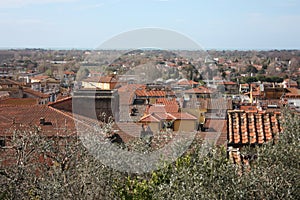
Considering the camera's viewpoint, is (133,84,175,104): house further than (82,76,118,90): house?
Yes

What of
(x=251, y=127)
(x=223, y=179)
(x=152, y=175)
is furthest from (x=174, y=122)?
(x=223, y=179)

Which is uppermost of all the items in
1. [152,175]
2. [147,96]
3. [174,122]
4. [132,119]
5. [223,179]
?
[223,179]

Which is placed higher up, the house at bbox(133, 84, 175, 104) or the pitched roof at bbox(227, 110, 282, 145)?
the pitched roof at bbox(227, 110, 282, 145)

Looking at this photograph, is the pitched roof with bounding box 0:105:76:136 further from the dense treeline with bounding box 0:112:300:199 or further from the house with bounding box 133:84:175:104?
the house with bounding box 133:84:175:104

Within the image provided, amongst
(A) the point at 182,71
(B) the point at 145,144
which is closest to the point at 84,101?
(B) the point at 145,144

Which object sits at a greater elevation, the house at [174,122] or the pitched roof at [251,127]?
the pitched roof at [251,127]

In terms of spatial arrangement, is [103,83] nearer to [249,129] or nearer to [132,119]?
[132,119]

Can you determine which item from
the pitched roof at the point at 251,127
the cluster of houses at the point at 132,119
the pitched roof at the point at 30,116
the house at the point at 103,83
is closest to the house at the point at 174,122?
→ the cluster of houses at the point at 132,119

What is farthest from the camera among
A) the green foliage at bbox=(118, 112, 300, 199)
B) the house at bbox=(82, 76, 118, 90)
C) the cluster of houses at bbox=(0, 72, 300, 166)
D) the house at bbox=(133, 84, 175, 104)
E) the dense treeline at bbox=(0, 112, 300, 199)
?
the house at bbox=(133, 84, 175, 104)

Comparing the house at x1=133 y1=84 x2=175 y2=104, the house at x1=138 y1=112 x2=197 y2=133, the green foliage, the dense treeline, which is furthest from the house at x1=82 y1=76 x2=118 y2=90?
the green foliage

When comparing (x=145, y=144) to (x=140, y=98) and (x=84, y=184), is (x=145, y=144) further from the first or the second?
(x=140, y=98)

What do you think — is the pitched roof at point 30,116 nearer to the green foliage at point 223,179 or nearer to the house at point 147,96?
the green foliage at point 223,179

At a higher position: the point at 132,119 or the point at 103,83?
the point at 103,83

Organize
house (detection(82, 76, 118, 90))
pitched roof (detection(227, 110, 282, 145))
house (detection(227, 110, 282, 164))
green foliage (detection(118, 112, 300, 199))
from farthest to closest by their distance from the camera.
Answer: house (detection(82, 76, 118, 90)) < pitched roof (detection(227, 110, 282, 145)) < house (detection(227, 110, 282, 164)) < green foliage (detection(118, 112, 300, 199))
